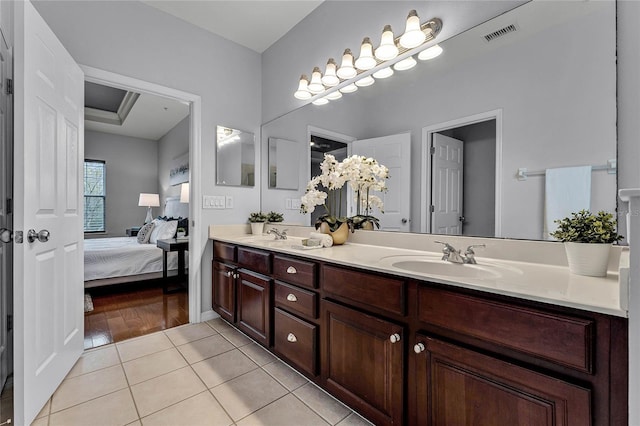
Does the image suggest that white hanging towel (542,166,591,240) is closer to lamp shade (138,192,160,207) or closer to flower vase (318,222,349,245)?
flower vase (318,222,349,245)

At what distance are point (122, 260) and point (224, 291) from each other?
6.42ft

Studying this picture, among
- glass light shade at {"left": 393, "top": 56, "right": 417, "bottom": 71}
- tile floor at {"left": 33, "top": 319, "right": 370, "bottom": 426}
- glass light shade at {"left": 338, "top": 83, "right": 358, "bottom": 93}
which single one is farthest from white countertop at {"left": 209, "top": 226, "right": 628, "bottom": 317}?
glass light shade at {"left": 338, "top": 83, "right": 358, "bottom": 93}

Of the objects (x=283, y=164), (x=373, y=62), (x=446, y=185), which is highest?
(x=373, y=62)

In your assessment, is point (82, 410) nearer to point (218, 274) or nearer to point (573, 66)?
point (218, 274)

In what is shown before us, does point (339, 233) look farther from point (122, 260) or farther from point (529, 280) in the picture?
point (122, 260)

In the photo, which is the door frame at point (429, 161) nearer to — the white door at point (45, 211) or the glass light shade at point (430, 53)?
the glass light shade at point (430, 53)

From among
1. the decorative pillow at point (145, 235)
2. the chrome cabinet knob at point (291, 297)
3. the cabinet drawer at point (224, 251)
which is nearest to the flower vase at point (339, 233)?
the chrome cabinet knob at point (291, 297)

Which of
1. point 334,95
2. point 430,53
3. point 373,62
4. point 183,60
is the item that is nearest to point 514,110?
point 430,53

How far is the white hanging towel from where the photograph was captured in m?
1.17

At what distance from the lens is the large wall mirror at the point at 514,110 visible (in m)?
1.15

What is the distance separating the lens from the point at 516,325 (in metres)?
0.86

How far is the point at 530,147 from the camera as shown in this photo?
51.4 inches

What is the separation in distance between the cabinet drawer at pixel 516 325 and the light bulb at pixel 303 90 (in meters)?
1.96

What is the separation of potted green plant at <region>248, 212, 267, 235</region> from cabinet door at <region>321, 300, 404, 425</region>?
1.53m
